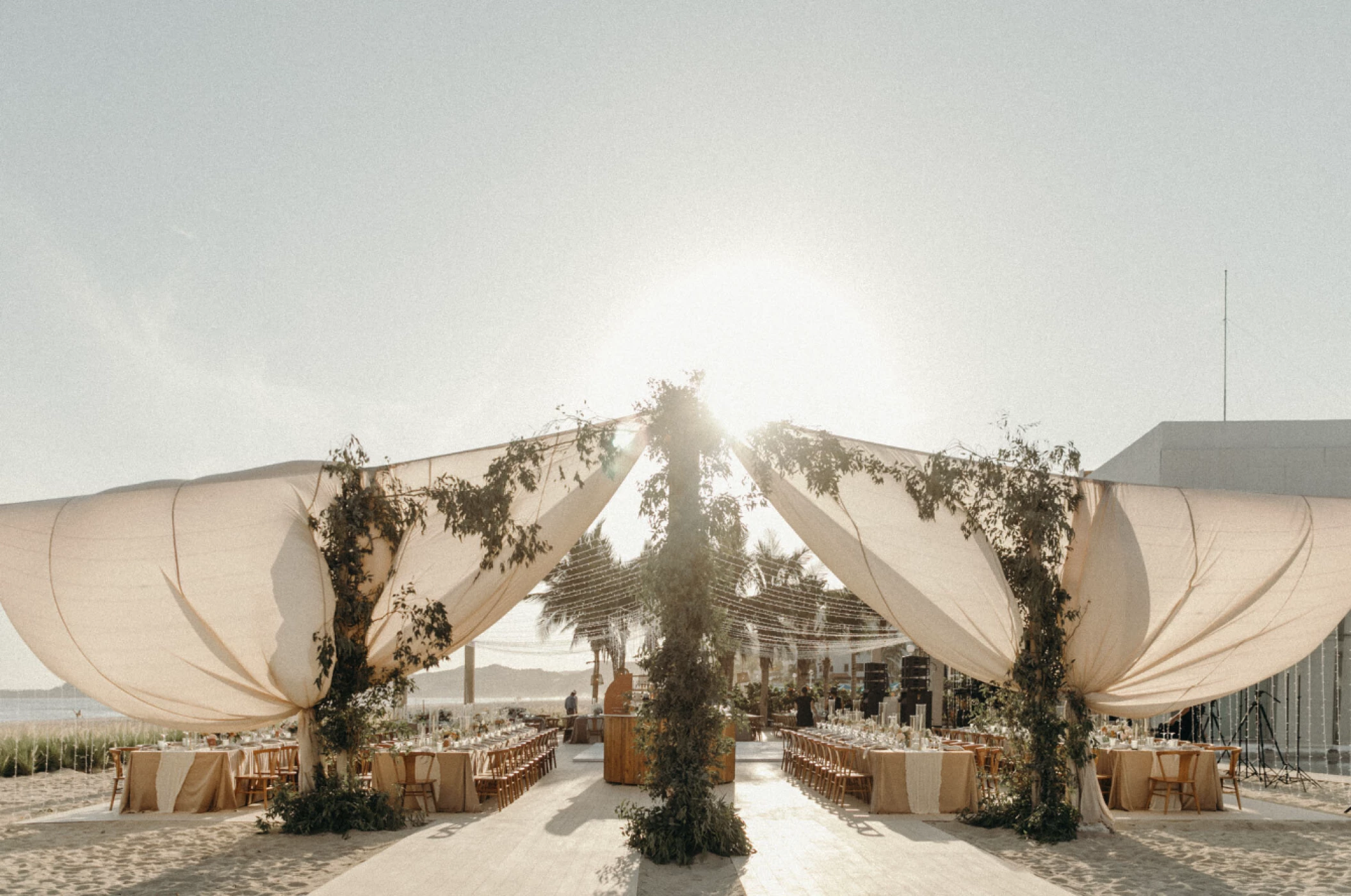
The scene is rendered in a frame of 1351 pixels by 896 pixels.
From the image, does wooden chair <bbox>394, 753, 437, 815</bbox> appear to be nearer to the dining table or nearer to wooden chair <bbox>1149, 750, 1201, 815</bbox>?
the dining table

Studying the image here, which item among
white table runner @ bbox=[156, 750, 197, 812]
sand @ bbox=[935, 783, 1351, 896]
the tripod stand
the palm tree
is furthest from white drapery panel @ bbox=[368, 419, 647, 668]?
the palm tree

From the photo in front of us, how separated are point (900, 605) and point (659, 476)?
8.62ft

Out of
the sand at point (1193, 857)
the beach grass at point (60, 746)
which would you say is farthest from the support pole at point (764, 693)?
the sand at point (1193, 857)

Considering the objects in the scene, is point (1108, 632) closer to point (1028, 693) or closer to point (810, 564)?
point (1028, 693)

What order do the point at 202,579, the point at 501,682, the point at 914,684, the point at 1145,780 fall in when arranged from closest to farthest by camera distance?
the point at 202,579
the point at 1145,780
the point at 914,684
the point at 501,682

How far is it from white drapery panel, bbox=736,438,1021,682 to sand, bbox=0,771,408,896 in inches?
181

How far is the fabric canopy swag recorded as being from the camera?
9188 millimetres

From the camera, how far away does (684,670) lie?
8.64 metres

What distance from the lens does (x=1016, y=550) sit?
1002 cm

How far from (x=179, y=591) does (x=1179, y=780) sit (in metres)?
9.89

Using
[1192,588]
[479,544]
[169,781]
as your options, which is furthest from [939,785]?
[169,781]

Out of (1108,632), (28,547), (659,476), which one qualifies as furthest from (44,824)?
(1108,632)

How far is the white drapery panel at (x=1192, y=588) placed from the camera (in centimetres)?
988

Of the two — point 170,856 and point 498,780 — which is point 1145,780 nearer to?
point 498,780
